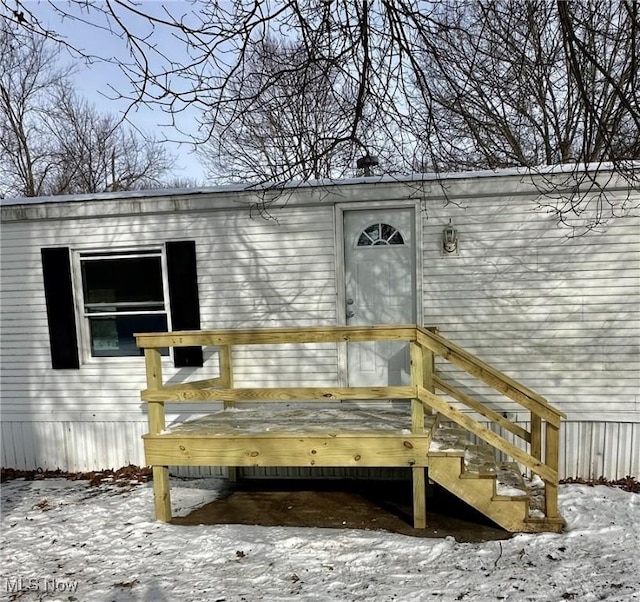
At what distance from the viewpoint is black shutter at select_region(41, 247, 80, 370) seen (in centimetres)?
513

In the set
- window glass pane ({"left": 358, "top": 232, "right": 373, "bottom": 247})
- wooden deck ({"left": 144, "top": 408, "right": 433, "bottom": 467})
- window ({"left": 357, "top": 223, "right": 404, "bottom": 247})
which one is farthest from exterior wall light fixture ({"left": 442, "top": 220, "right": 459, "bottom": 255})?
wooden deck ({"left": 144, "top": 408, "right": 433, "bottom": 467})

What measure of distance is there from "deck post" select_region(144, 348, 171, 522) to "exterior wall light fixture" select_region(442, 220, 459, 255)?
285 centimetres

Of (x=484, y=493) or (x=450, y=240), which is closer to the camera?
(x=484, y=493)

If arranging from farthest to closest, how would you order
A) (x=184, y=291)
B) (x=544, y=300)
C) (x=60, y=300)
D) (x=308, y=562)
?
(x=60, y=300) < (x=184, y=291) < (x=544, y=300) < (x=308, y=562)

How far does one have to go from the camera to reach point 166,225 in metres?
5.01

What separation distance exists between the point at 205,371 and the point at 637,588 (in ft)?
13.0

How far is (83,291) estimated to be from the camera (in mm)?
5203

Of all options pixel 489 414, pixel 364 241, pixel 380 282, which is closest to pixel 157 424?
pixel 380 282

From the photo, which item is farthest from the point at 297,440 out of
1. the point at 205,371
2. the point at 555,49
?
the point at 555,49

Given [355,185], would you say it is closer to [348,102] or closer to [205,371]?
[348,102]

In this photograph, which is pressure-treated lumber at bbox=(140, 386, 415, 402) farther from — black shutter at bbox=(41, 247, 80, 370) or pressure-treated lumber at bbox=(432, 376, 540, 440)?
black shutter at bbox=(41, 247, 80, 370)

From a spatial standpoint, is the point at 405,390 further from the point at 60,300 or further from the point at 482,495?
the point at 60,300

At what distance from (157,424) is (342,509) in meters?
1.79

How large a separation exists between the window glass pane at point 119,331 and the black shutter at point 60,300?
0.21 metres
